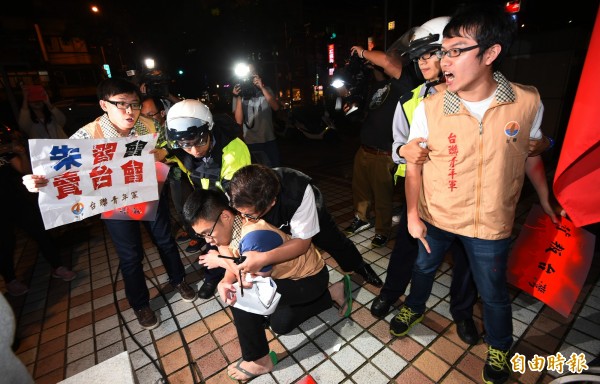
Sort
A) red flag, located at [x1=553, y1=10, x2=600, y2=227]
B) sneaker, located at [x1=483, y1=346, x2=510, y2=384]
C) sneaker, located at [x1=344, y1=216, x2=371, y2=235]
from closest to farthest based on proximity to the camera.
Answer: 1. red flag, located at [x1=553, y1=10, x2=600, y2=227]
2. sneaker, located at [x1=483, y1=346, x2=510, y2=384]
3. sneaker, located at [x1=344, y1=216, x2=371, y2=235]

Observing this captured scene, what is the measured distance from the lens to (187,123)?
2.73 metres

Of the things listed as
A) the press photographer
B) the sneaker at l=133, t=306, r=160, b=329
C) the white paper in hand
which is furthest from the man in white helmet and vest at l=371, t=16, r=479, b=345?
the press photographer

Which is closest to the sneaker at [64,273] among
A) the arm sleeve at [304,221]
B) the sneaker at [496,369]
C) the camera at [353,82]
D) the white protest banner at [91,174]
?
the white protest banner at [91,174]

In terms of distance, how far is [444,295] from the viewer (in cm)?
329

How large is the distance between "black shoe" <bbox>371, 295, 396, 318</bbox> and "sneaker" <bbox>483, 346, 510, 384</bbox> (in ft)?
3.06

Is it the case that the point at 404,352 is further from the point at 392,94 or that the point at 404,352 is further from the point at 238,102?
the point at 238,102

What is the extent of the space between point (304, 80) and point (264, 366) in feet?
116

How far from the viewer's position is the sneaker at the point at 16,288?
12.8ft

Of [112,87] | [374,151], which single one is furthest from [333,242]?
[112,87]

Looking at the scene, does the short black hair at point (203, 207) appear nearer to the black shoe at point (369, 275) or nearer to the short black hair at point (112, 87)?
the short black hair at point (112, 87)

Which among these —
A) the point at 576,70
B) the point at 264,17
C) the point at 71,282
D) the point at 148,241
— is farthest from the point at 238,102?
the point at 264,17

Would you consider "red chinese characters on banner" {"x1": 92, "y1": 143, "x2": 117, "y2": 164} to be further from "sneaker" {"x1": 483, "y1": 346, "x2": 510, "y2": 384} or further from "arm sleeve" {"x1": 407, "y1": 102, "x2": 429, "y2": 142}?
"sneaker" {"x1": 483, "y1": 346, "x2": 510, "y2": 384}

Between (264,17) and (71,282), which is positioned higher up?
(264,17)

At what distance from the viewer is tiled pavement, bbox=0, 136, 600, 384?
8.17ft
